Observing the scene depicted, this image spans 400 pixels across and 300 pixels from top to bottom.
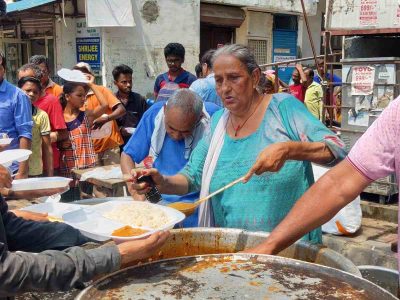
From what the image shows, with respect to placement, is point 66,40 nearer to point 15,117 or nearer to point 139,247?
point 15,117

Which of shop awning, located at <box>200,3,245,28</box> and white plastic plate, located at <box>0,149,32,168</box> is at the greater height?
shop awning, located at <box>200,3,245,28</box>

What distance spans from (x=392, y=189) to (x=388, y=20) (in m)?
1.66

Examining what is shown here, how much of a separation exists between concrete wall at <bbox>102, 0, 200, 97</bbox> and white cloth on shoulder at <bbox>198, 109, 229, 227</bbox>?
7.29 metres

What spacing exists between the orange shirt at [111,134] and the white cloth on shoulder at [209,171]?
9.60ft

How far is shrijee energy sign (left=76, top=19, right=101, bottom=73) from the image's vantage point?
9266mm

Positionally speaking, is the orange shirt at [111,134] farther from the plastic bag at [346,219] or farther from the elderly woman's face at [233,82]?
the elderly woman's face at [233,82]

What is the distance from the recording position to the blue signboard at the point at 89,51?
929cm

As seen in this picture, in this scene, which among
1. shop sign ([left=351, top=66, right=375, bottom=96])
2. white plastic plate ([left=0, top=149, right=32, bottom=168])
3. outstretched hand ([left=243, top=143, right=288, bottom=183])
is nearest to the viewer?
outstretched hand ([left=243, top=143, right=288, bottom=183])

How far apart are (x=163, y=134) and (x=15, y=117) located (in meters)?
1.53

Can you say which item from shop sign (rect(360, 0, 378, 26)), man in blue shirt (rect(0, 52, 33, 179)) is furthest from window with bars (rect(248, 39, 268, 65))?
man in blue shirt (rect(0, 52, 33, 179))

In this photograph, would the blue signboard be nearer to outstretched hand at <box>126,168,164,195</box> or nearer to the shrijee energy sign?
the shrijee energy sign

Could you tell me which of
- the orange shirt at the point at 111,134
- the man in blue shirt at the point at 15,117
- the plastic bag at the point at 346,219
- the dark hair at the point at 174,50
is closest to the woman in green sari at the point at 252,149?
the man in blue shirt at the point at 15,117

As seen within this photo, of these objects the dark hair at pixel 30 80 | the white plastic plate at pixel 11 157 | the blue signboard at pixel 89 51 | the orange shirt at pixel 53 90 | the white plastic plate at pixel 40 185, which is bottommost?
the white plastic plate at pixel 40 185

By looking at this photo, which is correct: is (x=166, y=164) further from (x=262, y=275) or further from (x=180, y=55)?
(x=180, y=55)
